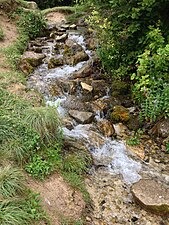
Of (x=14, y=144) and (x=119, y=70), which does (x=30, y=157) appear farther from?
(x=119, y=70)

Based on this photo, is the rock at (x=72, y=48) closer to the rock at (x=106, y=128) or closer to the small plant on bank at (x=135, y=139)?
the rock at (x=106, y=128)

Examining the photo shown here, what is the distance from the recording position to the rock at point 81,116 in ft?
17.1

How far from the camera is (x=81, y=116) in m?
5.27

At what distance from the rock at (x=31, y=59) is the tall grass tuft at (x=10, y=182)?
4257mm

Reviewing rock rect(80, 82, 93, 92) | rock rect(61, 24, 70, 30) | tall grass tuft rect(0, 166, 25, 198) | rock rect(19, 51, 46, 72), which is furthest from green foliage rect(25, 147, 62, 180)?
rock rect(61, 24, 70, 30)

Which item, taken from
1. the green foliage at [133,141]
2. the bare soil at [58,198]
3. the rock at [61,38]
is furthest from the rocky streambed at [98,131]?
the rock at [61,38]

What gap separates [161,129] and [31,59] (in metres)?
4.08

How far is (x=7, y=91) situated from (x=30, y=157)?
6.04 ft

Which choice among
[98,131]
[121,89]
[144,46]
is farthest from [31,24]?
[98,131]

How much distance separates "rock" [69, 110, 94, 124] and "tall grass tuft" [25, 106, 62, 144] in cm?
89

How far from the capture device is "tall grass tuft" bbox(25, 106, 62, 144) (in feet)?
13.3

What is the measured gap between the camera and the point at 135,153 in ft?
15.3

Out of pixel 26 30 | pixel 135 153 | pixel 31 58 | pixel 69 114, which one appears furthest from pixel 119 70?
pixel 26 30

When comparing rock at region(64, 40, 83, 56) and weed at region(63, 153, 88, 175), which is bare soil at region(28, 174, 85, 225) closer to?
weed at region(63, 153, 88, 175)
